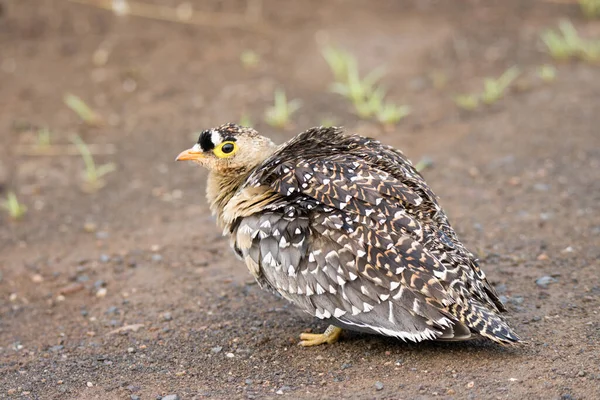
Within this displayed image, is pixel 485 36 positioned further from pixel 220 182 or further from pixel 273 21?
pixel 220 182

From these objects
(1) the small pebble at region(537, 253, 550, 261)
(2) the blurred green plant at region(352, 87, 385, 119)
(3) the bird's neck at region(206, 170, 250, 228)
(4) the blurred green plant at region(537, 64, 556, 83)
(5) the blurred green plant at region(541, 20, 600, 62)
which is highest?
(5) the blurred green plant at region(541, 20, 600, 62)

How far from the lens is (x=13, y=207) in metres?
7.30

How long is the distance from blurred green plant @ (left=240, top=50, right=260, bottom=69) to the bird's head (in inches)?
181

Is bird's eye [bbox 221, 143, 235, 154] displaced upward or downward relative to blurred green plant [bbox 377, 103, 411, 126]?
downward

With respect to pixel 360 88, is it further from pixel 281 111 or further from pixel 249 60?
pixel 249 60

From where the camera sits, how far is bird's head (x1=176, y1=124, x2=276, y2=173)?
18.3 feet

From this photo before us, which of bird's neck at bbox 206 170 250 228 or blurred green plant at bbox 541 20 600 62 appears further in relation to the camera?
blurred green plant at bbox 541 20 600 62

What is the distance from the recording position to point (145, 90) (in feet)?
31.7

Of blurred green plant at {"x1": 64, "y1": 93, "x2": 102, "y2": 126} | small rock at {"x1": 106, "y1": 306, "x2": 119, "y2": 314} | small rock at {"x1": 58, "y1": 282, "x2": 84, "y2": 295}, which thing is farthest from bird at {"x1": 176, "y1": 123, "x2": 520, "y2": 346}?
blurred green plant at {"x1": 64, "y1": 93, "x2": 102, "y2": 126}

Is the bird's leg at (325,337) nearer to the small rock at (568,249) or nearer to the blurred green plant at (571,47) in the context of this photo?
the small rock at (568,249)

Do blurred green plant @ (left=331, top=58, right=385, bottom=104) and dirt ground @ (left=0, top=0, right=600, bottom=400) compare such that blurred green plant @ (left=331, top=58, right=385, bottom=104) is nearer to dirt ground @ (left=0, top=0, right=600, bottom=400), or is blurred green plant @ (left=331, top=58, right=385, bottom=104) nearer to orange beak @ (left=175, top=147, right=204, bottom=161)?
dirt ground @ (left=0, top=0, right=600, bottom=400)

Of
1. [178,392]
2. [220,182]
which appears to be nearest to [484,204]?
[220,182]

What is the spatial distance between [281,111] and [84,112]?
7.65 ft

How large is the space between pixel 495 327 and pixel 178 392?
6.26 ft
